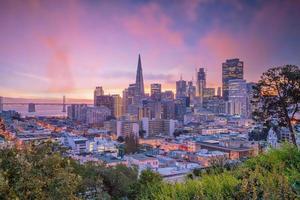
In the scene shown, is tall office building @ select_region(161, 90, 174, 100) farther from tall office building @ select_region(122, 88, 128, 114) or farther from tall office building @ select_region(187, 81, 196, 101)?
tall office building @ select_region(122, 88, 128, 114)

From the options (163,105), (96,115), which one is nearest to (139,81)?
(163,105)

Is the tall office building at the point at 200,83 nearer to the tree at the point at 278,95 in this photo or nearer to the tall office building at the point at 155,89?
the tall office building at the point at 155,89

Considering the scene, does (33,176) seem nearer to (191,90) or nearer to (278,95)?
(278,95)

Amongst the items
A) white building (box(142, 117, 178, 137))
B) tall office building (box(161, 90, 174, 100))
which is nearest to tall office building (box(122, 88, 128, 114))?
tall office building (box(161, 90, 174, 100))

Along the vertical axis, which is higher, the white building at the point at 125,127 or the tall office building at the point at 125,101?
the tall office building at the point at 125,101

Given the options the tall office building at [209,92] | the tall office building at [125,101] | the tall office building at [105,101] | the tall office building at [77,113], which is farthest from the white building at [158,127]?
the tall office building at [209,92]

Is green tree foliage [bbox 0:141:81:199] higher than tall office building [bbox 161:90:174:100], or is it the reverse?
tall office building [bbox 161:90:174:100]

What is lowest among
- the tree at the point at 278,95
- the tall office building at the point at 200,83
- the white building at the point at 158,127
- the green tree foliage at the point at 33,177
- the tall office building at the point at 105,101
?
the white building at the point at 158,127
